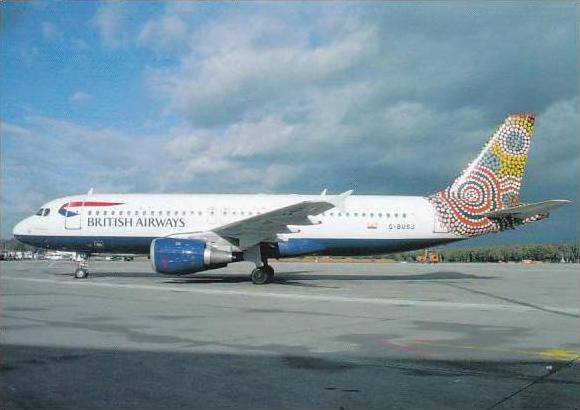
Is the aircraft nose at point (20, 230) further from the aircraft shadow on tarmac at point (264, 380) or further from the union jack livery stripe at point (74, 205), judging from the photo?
the aircraft shadow on tarmac at point (264, 380)

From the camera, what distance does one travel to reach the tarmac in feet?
15.5

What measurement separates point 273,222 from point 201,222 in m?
4.10

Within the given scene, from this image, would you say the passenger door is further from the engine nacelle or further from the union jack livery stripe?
the engine nacelle

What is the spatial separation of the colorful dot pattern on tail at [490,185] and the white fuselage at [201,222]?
717mm

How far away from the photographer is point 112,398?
4629 mm

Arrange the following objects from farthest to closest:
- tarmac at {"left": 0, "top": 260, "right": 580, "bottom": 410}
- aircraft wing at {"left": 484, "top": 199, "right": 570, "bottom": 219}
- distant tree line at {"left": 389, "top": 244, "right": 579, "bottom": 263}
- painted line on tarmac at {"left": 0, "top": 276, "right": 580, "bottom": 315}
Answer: distant tree line at {"left": 389, "top": 244, "right": 579, "bottom": 263} < aircraft wing at {"left": 484, "top": 199, "right": 570, "bottom": 219} < painted line on tarmac at {"left": 0, "top": 276, "right": 580, "bottom": 315} < tarmac at {"left": 0, "top": 260, "right": 580, "bottom": 410}

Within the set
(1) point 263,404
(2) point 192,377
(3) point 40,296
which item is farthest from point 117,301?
(1) point 263,404

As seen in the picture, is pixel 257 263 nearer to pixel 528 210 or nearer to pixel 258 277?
pixel 258 277

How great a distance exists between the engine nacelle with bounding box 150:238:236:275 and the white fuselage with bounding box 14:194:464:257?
9.19 ft

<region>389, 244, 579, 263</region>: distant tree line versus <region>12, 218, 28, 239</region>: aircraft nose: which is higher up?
<region>12, 218, 28, 239</region>: aircraft nose

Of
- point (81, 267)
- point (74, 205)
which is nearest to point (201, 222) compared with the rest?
point (74, 205)

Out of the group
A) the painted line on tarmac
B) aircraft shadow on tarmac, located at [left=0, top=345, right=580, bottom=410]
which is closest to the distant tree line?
the painted line on tarmac

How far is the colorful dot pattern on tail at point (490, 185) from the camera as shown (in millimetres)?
22250

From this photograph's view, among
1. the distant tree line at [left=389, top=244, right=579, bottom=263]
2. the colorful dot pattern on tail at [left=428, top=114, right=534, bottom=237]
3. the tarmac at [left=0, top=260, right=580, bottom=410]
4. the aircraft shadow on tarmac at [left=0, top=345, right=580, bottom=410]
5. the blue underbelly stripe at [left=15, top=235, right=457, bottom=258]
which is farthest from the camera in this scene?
the distant tree line at [left=389, top=244, right=579, bottom=263]
